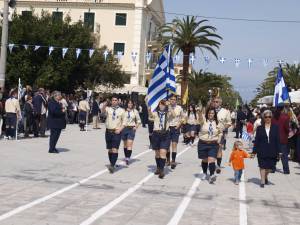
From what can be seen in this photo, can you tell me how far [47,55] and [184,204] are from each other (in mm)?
35713

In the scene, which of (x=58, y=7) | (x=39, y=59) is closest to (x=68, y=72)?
(x=39, y=59)

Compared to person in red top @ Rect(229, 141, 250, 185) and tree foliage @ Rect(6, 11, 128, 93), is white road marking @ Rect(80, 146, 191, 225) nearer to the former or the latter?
person in red top @ Rect(229, 141, 250, 185)

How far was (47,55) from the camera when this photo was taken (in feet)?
143

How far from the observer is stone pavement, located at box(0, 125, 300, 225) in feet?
26.5

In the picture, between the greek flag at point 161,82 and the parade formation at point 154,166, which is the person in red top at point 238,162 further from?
the greek flag at point 161,82

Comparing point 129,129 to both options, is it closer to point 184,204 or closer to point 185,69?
point 184,204

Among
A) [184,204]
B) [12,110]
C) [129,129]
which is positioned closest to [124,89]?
[12,110]

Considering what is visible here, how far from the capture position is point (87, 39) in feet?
150

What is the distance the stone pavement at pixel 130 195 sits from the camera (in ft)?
26.5

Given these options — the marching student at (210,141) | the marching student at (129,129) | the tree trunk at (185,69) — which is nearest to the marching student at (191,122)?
the marching student at (129,129)

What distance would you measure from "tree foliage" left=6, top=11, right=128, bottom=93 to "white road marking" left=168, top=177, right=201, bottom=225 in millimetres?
31583

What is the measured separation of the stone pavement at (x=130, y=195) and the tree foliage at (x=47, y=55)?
27524 millimetres

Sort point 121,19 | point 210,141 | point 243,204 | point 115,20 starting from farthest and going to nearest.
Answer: point 115,20 < point 121,19 < point 210,141 < point 243,204

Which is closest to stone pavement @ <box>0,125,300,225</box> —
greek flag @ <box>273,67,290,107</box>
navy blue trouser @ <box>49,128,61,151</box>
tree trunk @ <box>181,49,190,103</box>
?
navy blue trouser @ <box>49,128,61,151</box>
